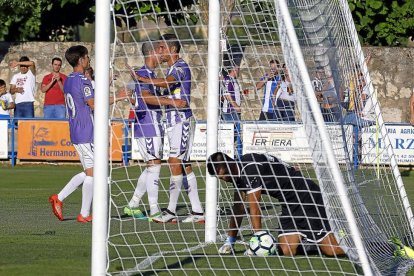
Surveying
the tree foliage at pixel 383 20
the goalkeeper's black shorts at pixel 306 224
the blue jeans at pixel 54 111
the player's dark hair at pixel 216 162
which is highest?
the tree foliage at pixel 383 20

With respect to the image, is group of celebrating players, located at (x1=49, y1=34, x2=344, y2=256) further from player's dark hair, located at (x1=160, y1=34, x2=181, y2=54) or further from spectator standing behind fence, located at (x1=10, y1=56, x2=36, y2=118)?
spectator standing behind fence, located at (x1=10, y1=56, x2=36, y2=118)

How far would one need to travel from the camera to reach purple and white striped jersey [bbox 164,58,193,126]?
13.4 meters

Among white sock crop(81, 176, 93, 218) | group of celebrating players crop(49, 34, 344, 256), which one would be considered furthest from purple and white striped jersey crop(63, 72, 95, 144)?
white sock crop(81, 176, 93, 218)

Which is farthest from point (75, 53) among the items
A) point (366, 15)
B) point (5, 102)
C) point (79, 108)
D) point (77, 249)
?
point (366, 15)

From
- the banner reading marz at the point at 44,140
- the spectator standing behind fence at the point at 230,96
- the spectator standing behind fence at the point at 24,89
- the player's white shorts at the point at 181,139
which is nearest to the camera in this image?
the spectator standing behind fence at the point at 230,96

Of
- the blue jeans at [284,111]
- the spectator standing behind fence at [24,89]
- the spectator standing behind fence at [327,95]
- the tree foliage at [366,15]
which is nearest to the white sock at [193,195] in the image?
the blue jeans at [284,111]

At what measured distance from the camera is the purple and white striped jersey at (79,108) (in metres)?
13.5

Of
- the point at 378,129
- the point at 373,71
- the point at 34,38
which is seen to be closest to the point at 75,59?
the point at 378,129

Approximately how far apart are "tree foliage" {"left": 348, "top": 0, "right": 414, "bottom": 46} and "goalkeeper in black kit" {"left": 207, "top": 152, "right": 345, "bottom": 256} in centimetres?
1902

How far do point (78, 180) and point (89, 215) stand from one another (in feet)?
1.38

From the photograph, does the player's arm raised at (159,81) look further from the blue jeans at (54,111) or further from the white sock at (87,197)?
the blue jeans at (54,111)

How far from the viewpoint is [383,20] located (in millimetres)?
30078

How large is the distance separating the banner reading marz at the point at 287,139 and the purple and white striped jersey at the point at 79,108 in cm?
192

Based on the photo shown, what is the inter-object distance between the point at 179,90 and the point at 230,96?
101 cm
